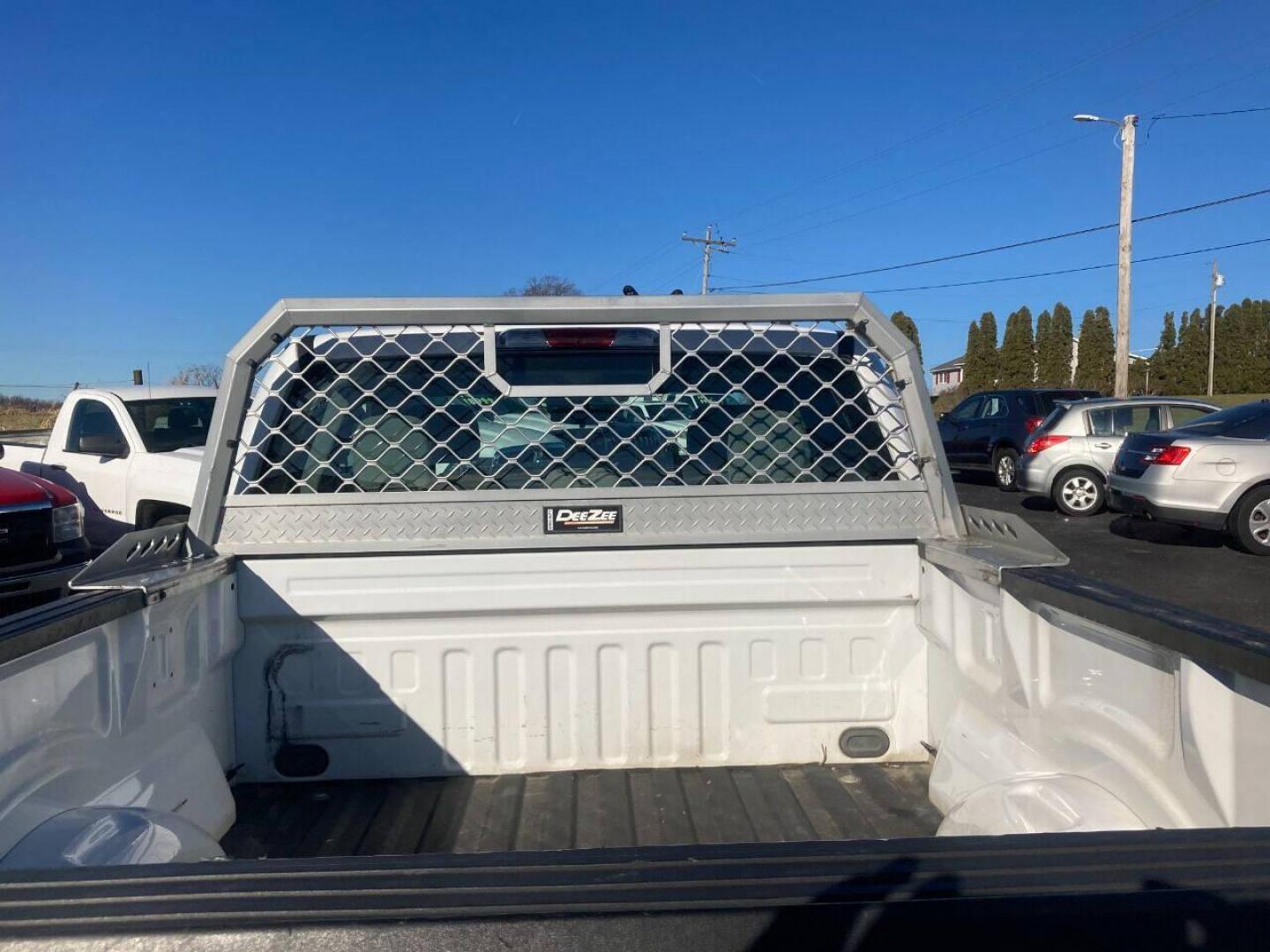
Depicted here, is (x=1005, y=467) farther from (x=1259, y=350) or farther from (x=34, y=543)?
(x=1259, y=350)

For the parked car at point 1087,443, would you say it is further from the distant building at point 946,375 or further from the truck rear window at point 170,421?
the distant building at point 946,375

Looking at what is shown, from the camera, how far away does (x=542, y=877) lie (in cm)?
114

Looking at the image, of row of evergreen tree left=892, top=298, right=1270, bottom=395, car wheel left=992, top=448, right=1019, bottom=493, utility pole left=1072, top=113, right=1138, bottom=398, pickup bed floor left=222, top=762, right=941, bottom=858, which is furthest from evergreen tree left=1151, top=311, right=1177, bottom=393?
pickup bed floor left=222, top=762, right=941, bottom=858

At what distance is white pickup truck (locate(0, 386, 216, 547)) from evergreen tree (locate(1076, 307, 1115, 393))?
1957 inches

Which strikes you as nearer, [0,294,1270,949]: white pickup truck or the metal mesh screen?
[0,294,1270,949]: white pickup truck

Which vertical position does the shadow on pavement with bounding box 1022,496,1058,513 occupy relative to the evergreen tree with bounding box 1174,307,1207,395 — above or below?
below

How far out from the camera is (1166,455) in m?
11.1

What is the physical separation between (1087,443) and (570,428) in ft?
41.4

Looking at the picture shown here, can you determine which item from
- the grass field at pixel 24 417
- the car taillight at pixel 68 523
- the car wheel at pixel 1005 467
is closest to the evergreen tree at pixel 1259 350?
the car wheel at pixel 1005 467

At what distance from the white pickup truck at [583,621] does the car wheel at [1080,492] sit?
1208 centimetres

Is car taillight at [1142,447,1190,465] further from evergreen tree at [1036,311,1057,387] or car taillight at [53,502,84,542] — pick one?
evergreen tree at [1036,311,1057,387]

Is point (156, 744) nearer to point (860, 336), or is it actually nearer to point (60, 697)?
point (60, 697)

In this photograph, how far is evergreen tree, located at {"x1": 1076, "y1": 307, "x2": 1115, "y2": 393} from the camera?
52.3 metres

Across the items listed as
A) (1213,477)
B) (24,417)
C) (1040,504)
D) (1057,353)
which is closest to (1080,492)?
(1040,504)
